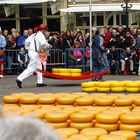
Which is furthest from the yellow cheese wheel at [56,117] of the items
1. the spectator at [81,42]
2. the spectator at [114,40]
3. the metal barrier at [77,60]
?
the spectator at [81,42]

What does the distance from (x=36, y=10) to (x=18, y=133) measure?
2599cm

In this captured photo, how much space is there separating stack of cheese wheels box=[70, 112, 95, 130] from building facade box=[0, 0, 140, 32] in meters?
19.4

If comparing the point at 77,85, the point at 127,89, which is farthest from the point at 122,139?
the point at 77,85

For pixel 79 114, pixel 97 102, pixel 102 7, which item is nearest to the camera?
pixel 79 114

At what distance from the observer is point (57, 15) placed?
26.8 meters

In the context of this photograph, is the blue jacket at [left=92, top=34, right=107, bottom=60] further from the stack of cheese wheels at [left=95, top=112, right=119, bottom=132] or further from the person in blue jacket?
the stack of cheese wheels at [left=95, top=112, right=119, bottom=132]

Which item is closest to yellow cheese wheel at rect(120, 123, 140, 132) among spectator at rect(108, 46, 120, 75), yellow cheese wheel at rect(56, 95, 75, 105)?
yellow cheese wheel at rect(56, 95, 75, 105)

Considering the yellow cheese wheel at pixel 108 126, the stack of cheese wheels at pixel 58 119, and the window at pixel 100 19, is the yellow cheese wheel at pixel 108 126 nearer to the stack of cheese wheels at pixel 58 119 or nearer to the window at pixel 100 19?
the stack of cheese wheels at pixel 58 119

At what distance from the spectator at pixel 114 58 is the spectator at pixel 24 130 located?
1736 centimetres

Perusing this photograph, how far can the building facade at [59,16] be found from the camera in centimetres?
2592

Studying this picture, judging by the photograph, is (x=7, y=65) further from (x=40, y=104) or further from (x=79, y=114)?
(x=79, y=114)

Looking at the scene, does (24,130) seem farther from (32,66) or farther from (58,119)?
(32,66)

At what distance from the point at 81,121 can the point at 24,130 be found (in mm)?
5524

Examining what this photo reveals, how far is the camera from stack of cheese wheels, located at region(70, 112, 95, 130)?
6.50 m
